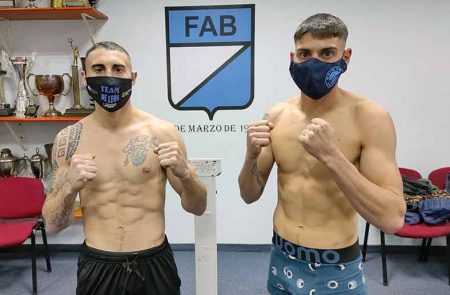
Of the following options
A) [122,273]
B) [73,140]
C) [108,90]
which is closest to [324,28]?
[108,90]

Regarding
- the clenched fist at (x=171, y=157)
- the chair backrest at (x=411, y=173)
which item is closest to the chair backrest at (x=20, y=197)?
the clenched fist at (x=171, y=157)

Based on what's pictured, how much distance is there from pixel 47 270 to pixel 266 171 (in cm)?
259

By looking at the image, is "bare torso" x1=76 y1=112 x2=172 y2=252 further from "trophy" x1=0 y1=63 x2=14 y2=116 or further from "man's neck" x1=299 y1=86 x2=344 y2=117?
"trophy" x1=0 y1=63 x2=14 y2=116

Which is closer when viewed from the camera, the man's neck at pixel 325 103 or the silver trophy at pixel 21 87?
the man's neck at pixel 325 103

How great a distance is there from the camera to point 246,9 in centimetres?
330

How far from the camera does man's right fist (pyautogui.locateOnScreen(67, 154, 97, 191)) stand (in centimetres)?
140

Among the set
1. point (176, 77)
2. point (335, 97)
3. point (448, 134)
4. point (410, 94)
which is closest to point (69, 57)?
point (176, 77)

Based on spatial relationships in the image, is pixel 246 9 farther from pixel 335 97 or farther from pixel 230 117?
pixel 335 97

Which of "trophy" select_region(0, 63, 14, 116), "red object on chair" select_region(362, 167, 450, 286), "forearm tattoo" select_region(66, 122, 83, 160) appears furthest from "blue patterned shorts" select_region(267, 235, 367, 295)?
"trophy" select_region(0, 63, 14, 116)

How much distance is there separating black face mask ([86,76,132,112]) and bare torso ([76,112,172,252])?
0.15 m

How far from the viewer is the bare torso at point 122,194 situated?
1623 millimetres

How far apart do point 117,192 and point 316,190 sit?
32.2 inches

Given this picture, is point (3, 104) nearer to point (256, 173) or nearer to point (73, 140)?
point (73, 140)

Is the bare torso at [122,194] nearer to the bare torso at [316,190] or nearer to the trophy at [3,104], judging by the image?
the bare torso at [316,190]
